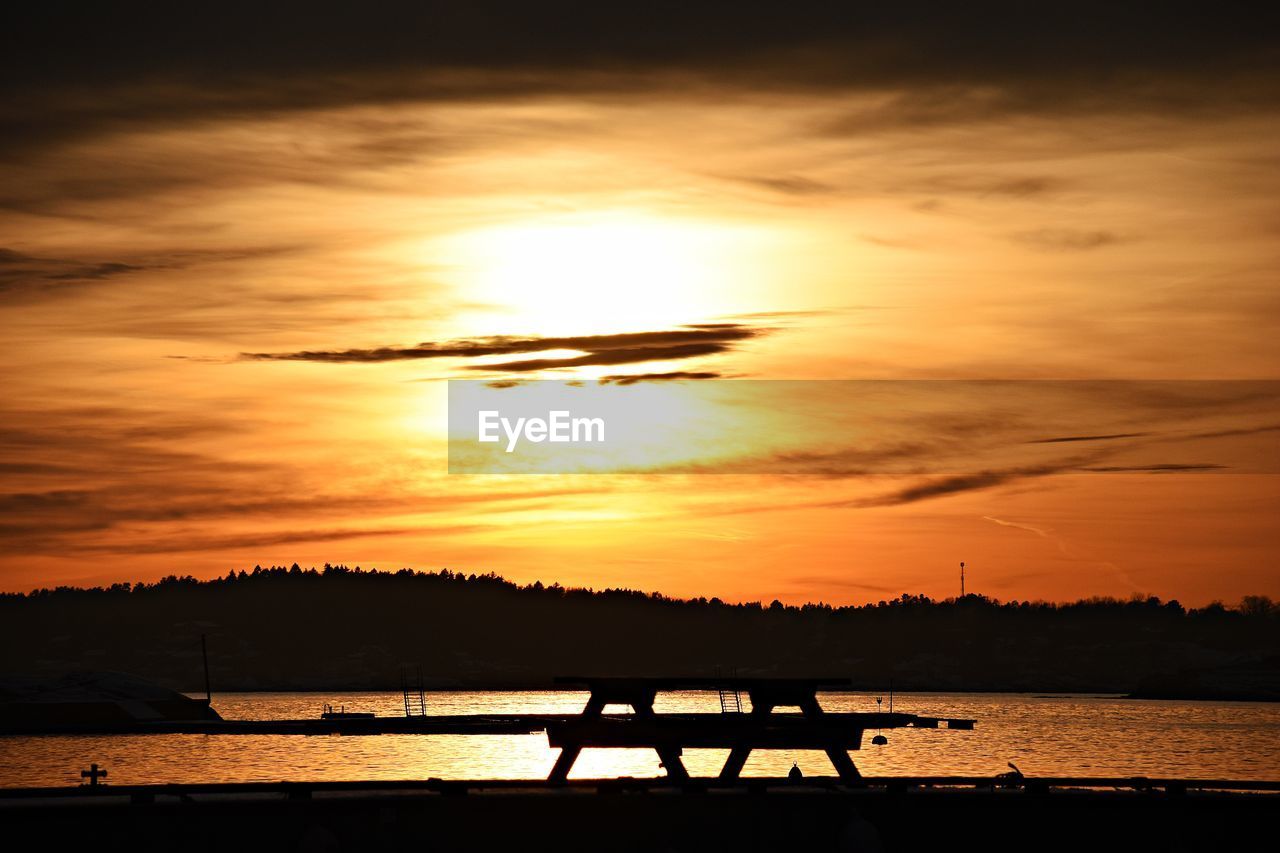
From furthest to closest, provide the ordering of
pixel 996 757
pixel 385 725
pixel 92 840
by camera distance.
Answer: pixel 996 757 < pixel 385 725 < pixel 92 840

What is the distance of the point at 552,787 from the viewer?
106 ft

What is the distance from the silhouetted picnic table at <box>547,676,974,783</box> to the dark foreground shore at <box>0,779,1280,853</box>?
41.5 inches

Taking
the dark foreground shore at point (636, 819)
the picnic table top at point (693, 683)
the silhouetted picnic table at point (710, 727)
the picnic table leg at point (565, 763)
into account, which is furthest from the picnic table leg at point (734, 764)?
the picnic table leg at point (565, 763)

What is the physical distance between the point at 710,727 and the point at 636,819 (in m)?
3.79

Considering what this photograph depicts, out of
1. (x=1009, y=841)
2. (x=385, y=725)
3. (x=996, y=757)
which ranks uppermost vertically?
(x=1009, y=841)

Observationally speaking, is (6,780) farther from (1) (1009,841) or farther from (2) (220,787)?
(1) (1009,841)

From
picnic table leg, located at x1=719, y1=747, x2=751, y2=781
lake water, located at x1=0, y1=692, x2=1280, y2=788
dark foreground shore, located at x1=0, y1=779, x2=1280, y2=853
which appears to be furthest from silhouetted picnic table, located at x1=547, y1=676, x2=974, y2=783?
lake water, located at x1=0, y1=692, x2=1280, y2=788

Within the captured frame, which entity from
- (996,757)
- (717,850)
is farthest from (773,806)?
(996,757)

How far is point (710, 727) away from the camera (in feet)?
111

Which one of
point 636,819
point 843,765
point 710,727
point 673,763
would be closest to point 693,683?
point 710,727

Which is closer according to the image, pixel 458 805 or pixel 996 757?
pixel 458 805

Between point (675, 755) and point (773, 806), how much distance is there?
363cm

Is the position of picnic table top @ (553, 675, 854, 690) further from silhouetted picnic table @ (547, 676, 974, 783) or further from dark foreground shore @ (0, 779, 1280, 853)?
dark foreground shore @ (0, 779, 1280, 853)

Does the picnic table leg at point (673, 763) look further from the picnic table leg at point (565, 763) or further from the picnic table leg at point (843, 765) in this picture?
the picnic table leg at point (843, 765)
